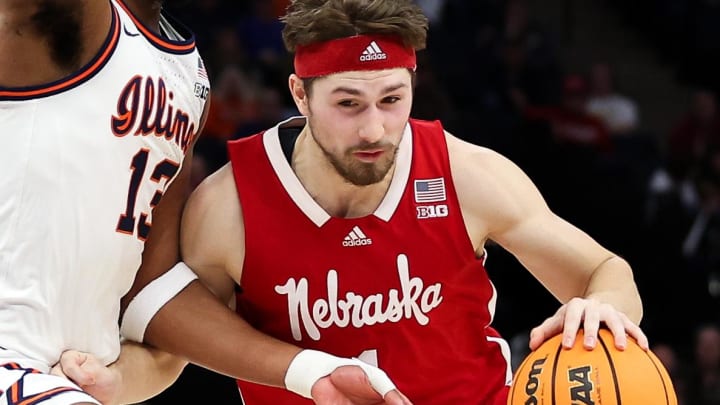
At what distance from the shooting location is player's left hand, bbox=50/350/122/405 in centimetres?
366

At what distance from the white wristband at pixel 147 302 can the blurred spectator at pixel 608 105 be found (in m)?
7.33

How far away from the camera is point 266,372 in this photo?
13.4 feet

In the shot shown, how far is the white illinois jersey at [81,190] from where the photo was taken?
141 inches

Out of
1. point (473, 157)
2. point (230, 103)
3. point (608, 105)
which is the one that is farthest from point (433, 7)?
point (473, 157)

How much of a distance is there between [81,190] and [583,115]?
739cm

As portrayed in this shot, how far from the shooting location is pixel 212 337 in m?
4.15

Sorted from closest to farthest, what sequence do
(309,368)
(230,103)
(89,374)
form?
(89,374) → (309,368) → (230,103)

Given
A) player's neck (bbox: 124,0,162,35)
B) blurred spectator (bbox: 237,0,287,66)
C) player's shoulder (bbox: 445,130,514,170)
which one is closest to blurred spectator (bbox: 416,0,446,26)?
blurred spectator (bbox: 237,0,287,66)

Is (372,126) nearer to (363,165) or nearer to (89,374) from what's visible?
(363,165)

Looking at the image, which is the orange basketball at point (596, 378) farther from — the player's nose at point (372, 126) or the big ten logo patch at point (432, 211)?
the player's nose at point (372, 126)

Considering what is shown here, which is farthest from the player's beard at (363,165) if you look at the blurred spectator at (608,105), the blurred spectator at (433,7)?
the blurred spectator at (433,7)

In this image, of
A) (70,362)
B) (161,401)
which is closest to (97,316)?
(70,362)

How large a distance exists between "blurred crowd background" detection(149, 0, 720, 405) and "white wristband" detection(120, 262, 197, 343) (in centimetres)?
246

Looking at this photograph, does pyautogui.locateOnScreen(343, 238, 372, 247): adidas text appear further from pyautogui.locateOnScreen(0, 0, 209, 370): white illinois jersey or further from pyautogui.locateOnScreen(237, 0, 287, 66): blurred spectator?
pyautogui.locateOnScreen(237, 0, 287, 66): blurred spectator
